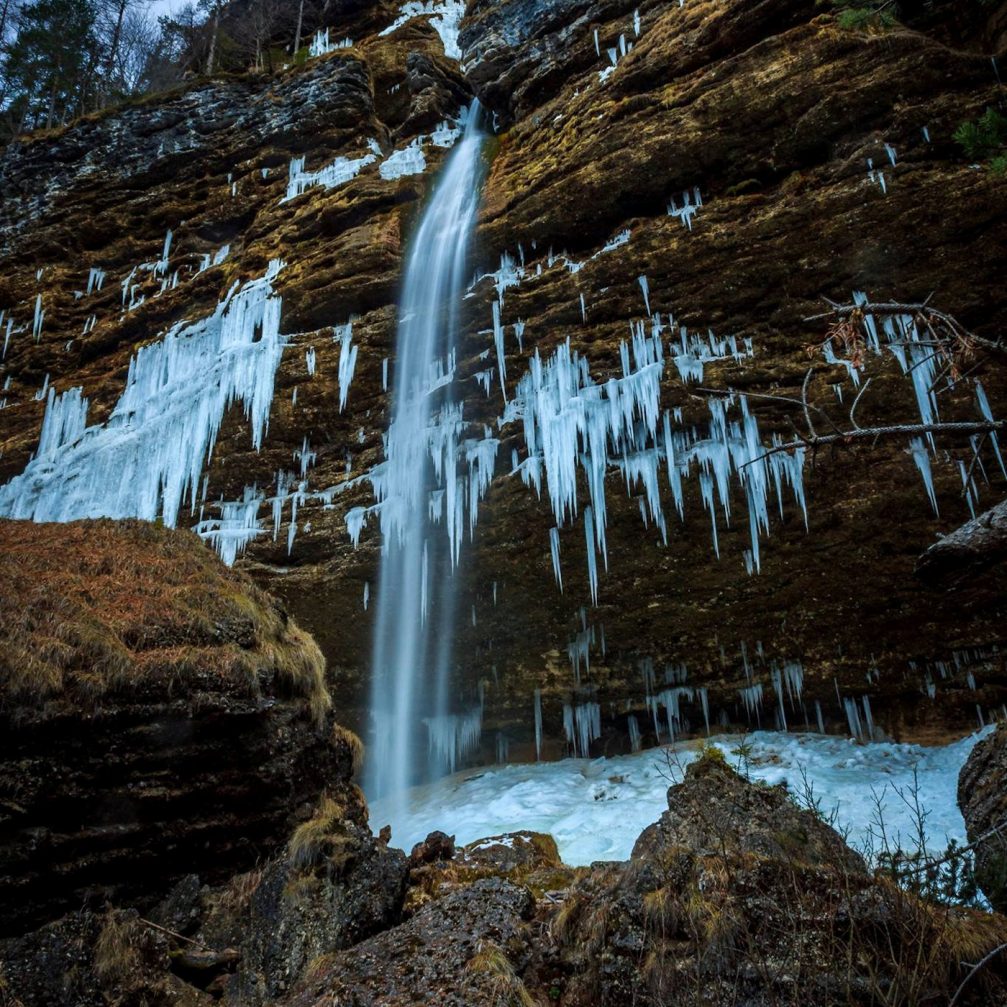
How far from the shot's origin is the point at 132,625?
5105mm

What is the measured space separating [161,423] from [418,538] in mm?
5811

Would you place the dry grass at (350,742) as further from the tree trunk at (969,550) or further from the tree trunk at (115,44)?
the tree trunk at (115,44)

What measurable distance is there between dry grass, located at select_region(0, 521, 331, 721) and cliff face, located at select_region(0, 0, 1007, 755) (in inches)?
204

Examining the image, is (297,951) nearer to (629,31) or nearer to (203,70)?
(629,31)

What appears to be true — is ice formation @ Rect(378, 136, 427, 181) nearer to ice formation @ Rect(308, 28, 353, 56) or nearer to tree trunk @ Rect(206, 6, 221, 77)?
ice formation @ Rect(308, 28, 353, 56)

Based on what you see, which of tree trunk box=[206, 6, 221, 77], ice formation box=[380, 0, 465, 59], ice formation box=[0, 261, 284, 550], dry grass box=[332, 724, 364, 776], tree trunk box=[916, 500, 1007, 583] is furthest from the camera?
tree trunk box=[206, 6, 221, 77]

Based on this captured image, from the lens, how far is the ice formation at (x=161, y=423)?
42.3ft

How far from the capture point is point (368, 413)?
1218cm

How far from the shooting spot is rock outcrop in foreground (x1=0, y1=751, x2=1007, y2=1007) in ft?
9.38

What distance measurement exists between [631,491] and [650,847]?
6.44m

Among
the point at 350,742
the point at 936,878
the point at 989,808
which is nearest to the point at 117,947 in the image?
the point at 350,742

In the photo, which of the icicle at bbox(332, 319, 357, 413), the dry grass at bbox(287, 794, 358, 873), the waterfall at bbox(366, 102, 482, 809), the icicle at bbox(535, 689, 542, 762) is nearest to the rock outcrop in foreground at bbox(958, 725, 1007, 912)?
the dry grass at bbox(287, 794, 358, 873)

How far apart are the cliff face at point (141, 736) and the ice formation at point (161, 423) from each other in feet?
23.7

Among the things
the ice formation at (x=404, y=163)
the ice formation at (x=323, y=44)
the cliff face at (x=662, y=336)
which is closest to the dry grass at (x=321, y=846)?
the cliff face at (x=662, y=336)
